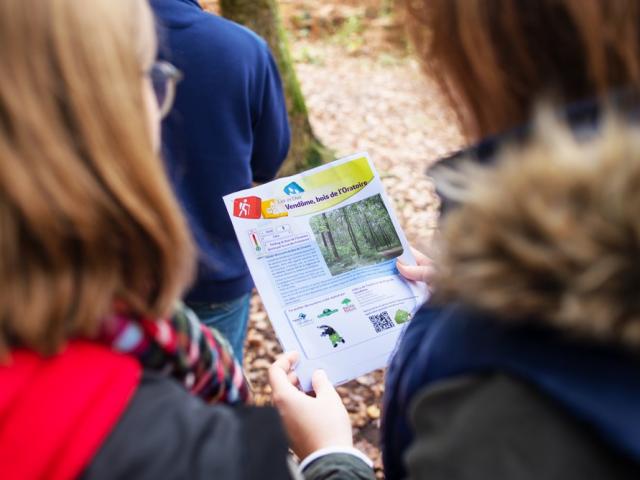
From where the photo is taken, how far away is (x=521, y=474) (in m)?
0.68

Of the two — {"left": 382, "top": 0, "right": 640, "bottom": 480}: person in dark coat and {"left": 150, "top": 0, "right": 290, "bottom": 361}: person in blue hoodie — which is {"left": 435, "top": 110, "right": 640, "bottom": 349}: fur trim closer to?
{"left": 382, "top": 0, "right": 640, "bottom": 480}: person in dark coat

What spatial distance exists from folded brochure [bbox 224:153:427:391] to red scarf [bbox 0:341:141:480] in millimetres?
714

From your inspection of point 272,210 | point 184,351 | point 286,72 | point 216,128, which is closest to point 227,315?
point 272,210

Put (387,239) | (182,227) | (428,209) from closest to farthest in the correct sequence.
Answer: (182,227) → (387,239) → (428,209)

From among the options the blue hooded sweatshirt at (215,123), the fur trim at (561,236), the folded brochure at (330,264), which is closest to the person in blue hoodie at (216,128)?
the blue hooded sweatshirt at (215,123)

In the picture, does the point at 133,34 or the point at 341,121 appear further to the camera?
the point at 341,121

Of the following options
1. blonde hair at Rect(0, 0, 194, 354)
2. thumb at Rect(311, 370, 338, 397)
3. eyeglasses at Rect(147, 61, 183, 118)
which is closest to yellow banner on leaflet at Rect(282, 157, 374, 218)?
thumb at Rect(311, 370, 338, 397)

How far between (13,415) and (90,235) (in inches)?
9.7

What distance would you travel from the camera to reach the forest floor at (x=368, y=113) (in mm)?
2930

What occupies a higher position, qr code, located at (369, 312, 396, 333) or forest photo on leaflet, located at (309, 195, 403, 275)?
forest photo on leaflet, located at (309, 195, 403, 275)

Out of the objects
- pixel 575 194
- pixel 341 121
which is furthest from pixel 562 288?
pixel 341 121

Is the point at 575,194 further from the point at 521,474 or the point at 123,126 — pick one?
the point at 123,126

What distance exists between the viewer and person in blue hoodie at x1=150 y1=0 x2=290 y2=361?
167cm

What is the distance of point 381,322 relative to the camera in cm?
152
